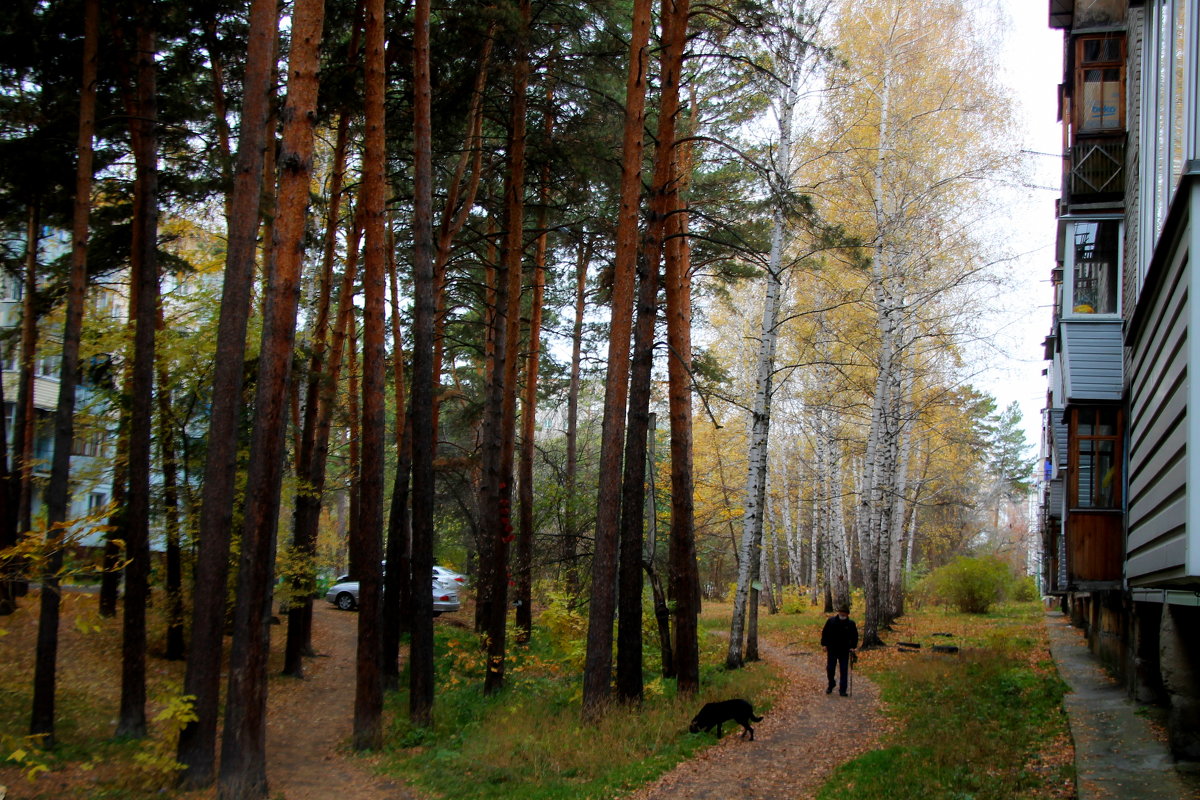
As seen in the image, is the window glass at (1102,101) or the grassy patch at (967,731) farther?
the window glass at (1102,101)

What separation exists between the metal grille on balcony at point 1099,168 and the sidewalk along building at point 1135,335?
0.07ft

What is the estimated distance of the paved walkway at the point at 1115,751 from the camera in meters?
6.75

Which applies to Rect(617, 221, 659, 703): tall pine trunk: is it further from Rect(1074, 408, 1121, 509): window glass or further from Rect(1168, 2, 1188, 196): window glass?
Rect(1168, 2, 1188, 196): window glass

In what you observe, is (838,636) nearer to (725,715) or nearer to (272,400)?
(725,715)

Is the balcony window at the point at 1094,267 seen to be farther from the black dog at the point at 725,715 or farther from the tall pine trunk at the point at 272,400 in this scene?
the tall pine trunk at the point at 272,400

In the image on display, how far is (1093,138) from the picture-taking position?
13.9 meters

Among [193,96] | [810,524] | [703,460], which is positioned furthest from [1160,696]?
[810,524]

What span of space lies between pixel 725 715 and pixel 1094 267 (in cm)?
979

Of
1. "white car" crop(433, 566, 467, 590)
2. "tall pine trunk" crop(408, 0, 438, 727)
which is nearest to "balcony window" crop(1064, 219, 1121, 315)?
"tall pine trunk" crop(408, 0, 438, 727)

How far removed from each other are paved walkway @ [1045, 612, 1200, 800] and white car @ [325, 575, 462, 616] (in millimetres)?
17630

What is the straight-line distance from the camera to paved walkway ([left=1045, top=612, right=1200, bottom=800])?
6750 millimetres

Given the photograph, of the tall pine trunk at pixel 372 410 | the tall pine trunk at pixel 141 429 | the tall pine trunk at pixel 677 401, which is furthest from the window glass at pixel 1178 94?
the tall pine trunk at pixel 141 429

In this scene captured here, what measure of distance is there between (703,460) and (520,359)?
1729cm

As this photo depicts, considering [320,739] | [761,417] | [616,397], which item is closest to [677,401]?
[616,397]
